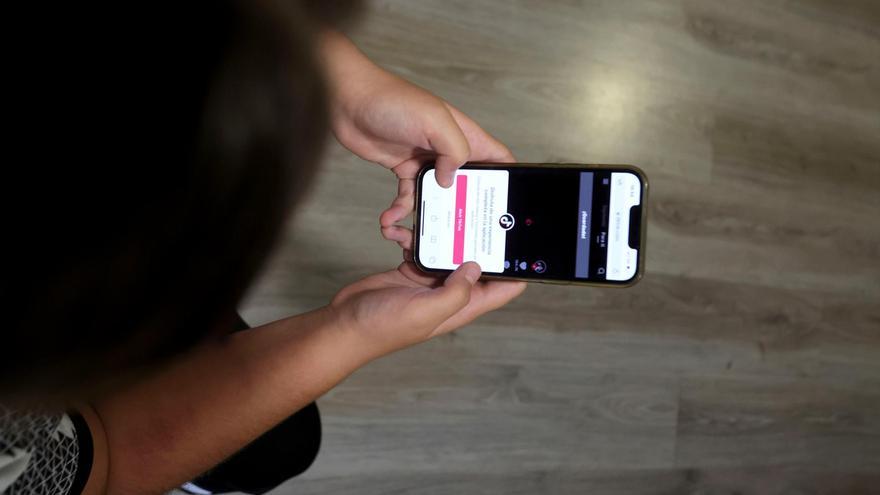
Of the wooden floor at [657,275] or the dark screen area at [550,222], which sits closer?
the dark screen area at [550,222]

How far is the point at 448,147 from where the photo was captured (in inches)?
23.6

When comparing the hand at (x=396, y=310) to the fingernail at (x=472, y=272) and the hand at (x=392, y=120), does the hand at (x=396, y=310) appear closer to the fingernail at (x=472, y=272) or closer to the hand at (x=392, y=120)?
the fingernail at (x=472, y=272)

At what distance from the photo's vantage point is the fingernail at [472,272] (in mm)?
603

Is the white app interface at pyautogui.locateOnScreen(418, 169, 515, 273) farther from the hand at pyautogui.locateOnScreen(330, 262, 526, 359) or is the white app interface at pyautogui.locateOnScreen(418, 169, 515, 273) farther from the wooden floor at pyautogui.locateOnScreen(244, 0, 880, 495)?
the wooden floor at pyautogui.locateOnScreen(244, 0, 880, 495)

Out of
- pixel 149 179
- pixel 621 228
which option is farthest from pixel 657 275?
pixel 149 179

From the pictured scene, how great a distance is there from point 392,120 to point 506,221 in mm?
152

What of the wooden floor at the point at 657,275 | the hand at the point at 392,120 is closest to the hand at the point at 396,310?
the hand at the point at 392,120

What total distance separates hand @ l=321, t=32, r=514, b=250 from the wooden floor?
0.74 ft

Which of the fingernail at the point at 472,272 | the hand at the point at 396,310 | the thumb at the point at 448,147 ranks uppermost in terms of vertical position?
the thumb at the point at 448,147

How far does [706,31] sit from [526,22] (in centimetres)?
31

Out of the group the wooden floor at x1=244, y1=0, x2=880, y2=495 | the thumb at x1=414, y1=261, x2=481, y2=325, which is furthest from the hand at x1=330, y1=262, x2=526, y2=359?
the wooden floor at x1=244, y1=0, x2=880, y2=495

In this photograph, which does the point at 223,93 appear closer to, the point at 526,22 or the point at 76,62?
the point at 76,62

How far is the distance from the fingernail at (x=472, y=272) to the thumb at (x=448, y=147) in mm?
87

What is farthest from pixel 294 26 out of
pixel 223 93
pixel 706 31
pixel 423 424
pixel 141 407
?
pixel 706 31
